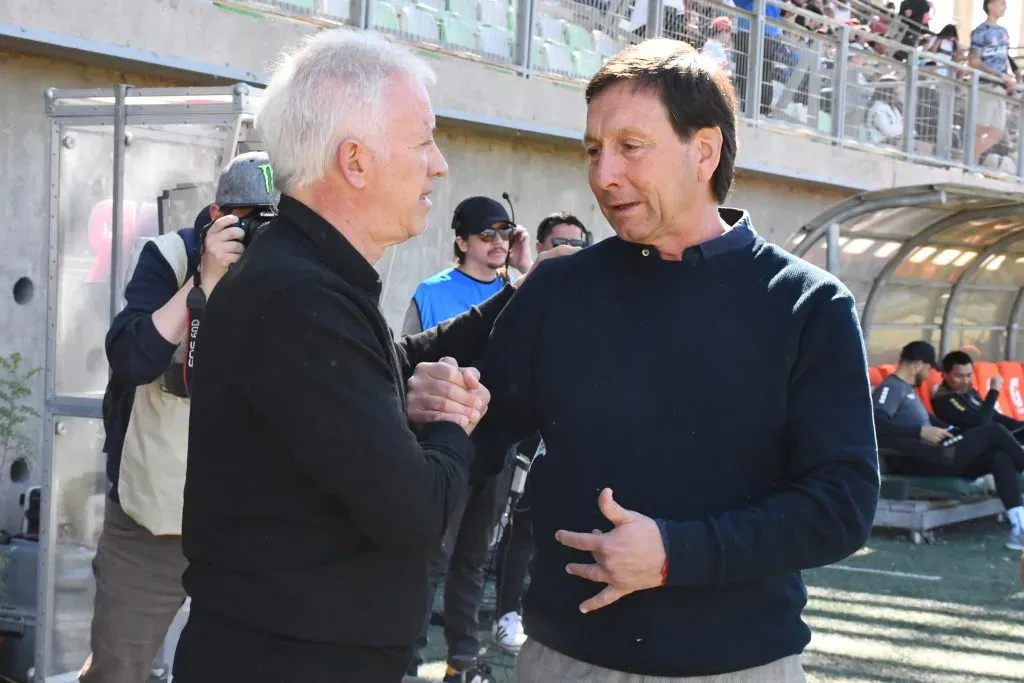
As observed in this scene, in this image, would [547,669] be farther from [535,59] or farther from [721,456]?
[535,59]

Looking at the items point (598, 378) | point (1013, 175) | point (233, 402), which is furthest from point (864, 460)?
point (1013, 175)

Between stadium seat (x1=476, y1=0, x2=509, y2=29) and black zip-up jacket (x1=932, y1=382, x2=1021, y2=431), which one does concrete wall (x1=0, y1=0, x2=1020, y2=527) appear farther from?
black zip-up jacket (x1=932, y1=382, x2=1021, y2=431)

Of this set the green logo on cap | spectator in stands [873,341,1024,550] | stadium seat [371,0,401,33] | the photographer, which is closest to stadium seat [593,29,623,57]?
stadium seat [371,0,401,33]

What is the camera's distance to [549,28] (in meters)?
10.9

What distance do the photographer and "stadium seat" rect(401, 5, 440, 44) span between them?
234 inches

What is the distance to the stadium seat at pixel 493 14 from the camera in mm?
10242

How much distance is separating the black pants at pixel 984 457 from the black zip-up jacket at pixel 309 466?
8942 mm

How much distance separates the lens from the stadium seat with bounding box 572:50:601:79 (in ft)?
37.0

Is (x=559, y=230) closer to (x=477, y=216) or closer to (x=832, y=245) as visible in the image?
(x=477, y=216)

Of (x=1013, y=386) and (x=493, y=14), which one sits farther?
(x=1013, y=386)

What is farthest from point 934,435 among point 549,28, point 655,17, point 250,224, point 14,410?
point 250,224

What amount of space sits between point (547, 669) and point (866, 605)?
227 inches

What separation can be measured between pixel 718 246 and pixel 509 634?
4264 millimetres

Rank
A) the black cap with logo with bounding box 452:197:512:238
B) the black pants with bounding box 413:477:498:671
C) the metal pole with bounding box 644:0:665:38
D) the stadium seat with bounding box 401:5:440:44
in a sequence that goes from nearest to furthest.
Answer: the black pants with bounding box 413:477:498:671 → the black cap with logo with bounding box 452:197:512:238 → the stadium seat with bounding box 401:5:440:44 → the metal pole with bounding box 644:0:665:38
